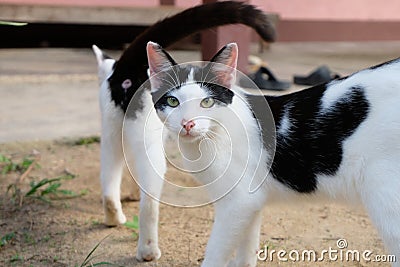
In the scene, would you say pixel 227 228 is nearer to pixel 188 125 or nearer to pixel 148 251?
pixel 188 125

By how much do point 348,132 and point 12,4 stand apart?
8.64 feet

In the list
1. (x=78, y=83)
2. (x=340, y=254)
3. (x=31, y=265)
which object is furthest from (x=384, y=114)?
(x=78, y=83)

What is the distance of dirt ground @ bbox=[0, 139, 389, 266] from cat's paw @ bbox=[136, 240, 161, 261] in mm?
21

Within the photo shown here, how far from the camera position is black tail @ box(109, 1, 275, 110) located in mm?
1754

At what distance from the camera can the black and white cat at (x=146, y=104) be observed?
5.84 feet

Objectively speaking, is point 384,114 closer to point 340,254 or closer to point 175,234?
point 340,254

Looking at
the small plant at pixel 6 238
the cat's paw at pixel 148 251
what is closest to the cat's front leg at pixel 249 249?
the cat's paw at pixel 148 251

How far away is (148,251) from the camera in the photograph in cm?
192

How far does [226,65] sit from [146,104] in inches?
17.4

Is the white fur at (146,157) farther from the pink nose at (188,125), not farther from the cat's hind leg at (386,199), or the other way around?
the cat's hind leg at (386,199)

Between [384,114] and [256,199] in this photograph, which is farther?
[256,199]

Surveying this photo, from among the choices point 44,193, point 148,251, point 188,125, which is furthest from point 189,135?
point 44,193

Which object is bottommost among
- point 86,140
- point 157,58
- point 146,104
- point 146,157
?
point 86,140

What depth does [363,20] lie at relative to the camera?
7.42 meters
